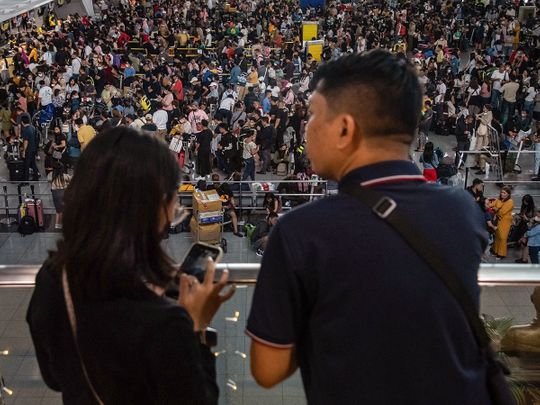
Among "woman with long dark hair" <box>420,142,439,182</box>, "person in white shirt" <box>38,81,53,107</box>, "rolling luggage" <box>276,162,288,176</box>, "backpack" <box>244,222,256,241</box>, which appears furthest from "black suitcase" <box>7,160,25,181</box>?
"woman with long dark hair" <box>420,142,439,182</box>

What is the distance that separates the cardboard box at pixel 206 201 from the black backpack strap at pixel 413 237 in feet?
29.6

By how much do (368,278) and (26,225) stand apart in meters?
10.4

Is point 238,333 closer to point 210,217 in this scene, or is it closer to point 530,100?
point 210,217

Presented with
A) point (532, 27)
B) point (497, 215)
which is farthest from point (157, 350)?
point (532, 27)

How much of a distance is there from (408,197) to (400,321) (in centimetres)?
27

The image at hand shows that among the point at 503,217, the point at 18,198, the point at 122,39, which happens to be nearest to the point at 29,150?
the point at 18,198

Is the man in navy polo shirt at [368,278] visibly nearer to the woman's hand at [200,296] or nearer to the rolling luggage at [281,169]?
the woman's hand at [200,296]

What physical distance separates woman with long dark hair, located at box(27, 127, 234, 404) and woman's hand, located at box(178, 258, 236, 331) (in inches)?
4.1

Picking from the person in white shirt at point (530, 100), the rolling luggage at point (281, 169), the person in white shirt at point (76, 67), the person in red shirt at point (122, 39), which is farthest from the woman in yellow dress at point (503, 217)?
the person in red shirt at point (122, 39)

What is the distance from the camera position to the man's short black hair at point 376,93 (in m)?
1.44

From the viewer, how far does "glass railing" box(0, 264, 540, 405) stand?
205cm

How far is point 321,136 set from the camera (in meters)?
1.48

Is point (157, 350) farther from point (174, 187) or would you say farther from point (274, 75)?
point (274, 75)

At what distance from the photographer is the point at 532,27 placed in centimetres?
2614
